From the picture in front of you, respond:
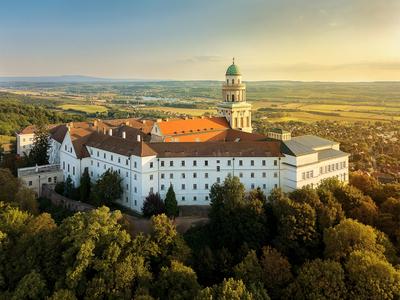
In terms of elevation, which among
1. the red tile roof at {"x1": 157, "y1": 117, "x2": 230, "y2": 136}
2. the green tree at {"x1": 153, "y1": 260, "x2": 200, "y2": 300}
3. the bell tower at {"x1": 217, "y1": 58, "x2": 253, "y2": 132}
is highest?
the bell tower at {"x1": 217, "y1": 58, "x2": 253, "y2": 132}

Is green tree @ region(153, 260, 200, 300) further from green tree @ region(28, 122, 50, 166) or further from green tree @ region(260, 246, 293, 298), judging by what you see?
green tree @ region(28, 122, 50, 166)

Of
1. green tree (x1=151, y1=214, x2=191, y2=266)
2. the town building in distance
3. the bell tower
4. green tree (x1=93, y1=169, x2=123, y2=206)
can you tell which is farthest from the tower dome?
green tree (x1=151, y1=214, x2=191, y2=266)

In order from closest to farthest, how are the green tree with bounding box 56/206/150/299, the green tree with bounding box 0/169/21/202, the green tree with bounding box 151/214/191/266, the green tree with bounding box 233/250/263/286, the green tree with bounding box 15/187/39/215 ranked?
the green tree with bounding box 56/206/150/299 < the green tree with bounding box 233/250/263/286 < the green tree with bounding box 151/214/191/266 < the green tree with bounding box 15/187/39/215 < the green tree with bounding box 0/169/21/202

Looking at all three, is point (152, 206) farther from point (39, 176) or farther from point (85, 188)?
point (39, 176)

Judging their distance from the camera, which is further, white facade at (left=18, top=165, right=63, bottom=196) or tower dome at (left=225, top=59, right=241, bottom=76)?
tower dome at (left=225, top=59, right=241, bottom=76)

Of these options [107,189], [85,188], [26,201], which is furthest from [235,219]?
[26,201]

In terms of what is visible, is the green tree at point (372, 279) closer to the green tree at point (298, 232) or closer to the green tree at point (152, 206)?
the green tree at point (298, 232)
